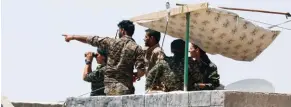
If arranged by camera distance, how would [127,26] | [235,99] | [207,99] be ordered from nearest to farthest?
[235,99] < [207,99] < [127,26]

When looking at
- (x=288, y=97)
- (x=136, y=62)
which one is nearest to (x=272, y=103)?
(x=288, y=97)

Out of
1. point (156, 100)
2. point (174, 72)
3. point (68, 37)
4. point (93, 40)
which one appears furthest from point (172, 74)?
A: point (68, 37)

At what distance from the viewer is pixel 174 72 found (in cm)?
856

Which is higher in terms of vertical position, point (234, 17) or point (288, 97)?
point (234, 17)

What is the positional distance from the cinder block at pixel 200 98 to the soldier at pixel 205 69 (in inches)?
28.7

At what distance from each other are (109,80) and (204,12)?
6.35 feet

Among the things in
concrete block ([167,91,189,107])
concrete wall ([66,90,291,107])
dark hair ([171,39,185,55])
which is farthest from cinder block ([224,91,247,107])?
dark hair ([171,39,185,55])

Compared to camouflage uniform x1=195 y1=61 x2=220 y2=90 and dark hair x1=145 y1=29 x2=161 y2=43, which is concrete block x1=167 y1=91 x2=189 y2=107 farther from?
dark hair x1=145 y1=29 x2=161 y2=43

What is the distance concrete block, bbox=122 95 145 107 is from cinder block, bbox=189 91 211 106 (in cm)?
81

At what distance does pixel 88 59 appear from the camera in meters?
9.62

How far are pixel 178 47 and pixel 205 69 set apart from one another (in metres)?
0.40

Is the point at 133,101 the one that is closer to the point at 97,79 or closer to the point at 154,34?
the point at 154,34

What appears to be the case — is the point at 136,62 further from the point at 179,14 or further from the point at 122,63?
the point at 179,14

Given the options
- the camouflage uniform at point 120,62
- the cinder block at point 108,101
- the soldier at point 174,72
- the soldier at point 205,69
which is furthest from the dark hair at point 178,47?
the cinder block at point 108,101
